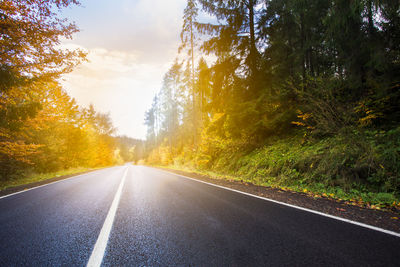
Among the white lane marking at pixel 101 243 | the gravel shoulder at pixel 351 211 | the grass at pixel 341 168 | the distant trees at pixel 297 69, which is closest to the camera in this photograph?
the white lane marking at pixel 101 243

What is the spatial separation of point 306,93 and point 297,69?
4763mm

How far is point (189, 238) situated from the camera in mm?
2543

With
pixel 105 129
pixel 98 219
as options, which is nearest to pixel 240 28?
pixel 98 219

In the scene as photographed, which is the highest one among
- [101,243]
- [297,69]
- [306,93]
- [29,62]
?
[297,69]

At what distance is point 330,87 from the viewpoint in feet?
23.4

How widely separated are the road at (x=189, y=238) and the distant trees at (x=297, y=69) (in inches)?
215

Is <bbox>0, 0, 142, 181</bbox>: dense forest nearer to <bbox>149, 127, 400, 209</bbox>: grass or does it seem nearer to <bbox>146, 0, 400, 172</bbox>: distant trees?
<bbox>146, 0, 400, 172</bbox>: distant trees

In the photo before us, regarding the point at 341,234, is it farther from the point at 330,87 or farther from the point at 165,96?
the point at 165,96

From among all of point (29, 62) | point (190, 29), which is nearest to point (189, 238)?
point (29, 62)

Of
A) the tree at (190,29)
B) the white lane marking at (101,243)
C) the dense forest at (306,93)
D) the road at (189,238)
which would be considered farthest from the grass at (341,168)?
the tree at (190,29)

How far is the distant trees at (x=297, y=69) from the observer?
20.2 ft

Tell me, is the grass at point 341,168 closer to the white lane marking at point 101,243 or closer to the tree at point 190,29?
the white lane marking at point 101,243

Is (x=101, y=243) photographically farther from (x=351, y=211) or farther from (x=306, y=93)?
(x=306, y=93)

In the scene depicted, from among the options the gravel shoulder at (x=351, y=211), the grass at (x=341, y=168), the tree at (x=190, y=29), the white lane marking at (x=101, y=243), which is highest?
the tree at (x=190, y=29)
